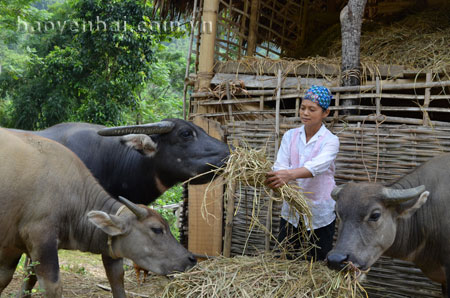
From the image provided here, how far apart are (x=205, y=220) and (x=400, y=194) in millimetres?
2746

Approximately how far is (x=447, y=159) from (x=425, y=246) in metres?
0.72

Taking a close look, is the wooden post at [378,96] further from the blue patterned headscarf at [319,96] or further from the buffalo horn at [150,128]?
the buffalo horn at [150,128]

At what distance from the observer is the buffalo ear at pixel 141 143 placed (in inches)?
181

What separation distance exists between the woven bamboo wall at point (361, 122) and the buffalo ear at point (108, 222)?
1110 millimetres

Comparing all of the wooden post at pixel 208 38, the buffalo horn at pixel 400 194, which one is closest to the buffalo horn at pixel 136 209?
the buffalo horn at pixel 400 194

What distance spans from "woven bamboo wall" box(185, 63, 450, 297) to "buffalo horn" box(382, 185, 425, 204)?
123 cm

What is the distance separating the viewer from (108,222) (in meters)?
3.78

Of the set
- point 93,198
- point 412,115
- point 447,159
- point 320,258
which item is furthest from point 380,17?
point 93,198

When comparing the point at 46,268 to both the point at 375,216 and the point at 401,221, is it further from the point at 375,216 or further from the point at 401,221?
the point at 401,221

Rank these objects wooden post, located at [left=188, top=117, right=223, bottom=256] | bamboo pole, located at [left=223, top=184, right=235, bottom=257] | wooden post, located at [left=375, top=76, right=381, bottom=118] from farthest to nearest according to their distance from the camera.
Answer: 1. wooden post, located at [left=188, top=117, right=223, bottom=256]
2. bamboo pole, located at [left=223, top=184, right=235, bottom=257]
3. wooden post, located at [left=375, top=76, right=381, bottom=118]

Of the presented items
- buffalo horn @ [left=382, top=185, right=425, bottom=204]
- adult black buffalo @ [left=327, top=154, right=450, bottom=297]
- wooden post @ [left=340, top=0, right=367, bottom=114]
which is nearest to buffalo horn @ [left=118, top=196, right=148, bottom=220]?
adult black buffalo @ [left=327, top=154, right=450, bottom=297]

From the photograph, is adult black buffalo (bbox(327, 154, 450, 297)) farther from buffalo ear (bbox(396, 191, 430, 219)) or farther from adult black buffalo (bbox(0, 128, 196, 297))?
adult black buffalo (bbox(0, 128, 196, 297))

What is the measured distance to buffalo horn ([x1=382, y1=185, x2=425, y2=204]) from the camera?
3416 mm

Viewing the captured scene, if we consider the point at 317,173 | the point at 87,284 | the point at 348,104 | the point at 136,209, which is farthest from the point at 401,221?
the point at 87,284
